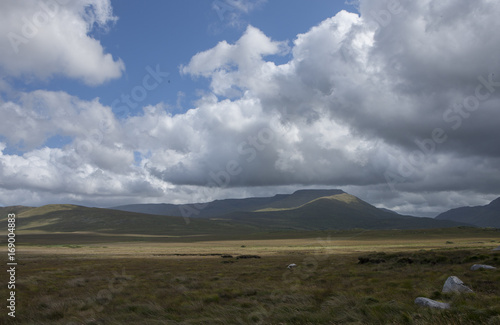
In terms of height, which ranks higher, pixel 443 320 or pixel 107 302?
pixel 443 320

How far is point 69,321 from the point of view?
36.9 ft

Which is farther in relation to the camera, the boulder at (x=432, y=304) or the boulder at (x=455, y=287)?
the boulder at (x=455, y=287)

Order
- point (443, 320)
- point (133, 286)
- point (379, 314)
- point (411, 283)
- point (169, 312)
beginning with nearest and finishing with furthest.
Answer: point (443, 320)
point (379, 314)
point (169, 312)
point (411, 283)
point (133, 286)

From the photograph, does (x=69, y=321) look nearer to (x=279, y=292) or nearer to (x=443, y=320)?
(x=279, y=292)

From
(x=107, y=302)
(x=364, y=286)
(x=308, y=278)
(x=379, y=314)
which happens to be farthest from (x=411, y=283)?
(x=107, y=302)

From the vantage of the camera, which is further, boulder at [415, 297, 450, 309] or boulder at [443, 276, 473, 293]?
boulder at [443, 276, 473, 293]

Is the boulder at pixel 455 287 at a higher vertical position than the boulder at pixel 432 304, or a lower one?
lower

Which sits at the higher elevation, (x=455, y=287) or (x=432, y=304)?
(x=432, y=304)

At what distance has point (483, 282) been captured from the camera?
15039mm

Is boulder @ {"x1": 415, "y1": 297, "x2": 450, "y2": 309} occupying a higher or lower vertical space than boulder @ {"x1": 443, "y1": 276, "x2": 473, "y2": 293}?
higher

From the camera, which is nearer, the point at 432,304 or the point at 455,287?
the point at 432,304

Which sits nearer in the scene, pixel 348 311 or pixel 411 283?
pixel 348 311

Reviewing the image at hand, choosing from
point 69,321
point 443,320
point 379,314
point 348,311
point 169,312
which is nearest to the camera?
point 443,320

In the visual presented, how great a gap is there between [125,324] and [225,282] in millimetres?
10397
